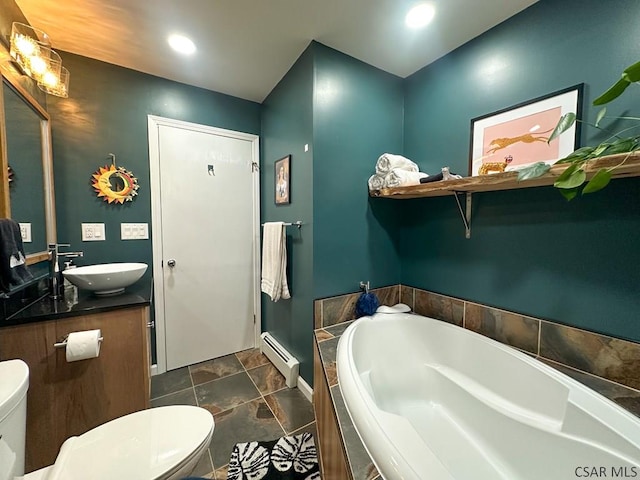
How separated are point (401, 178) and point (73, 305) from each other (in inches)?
80.0

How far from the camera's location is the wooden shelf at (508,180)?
2.88ft

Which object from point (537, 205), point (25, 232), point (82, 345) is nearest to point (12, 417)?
point (82, 345)

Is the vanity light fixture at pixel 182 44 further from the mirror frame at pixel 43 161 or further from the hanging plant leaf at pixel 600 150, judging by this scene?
the hanging plant leaf at pixel 600 150

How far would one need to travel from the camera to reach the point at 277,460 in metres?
1.31

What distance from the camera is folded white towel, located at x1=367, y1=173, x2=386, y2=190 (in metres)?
1.76

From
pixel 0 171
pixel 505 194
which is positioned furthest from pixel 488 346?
pixel 0 171

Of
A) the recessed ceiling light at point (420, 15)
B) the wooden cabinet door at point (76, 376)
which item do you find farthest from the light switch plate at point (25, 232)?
the recessed ceiling light at point (420, 15)

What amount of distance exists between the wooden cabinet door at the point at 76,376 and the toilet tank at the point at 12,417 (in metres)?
0.38

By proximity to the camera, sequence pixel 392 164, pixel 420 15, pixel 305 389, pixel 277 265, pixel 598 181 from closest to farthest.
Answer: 1. pixel 598 181
2. pixel 420 15
3. pixel 392 164
4. pixel 305 389
5. pixel 277 265

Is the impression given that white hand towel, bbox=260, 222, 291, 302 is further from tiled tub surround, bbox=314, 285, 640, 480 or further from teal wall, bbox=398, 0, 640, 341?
teal wall, bbox=398, 0, 640, 341

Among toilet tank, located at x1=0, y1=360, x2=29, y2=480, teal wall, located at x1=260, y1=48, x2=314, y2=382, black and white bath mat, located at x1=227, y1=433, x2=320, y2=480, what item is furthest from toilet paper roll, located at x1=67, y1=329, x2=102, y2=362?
teal wall, located at x1=260, y1=48, x2=314, y2=382

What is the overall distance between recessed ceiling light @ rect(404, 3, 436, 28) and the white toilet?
2288 millimetres

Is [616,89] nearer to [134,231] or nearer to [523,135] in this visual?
[523,135]

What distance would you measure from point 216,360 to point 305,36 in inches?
106
